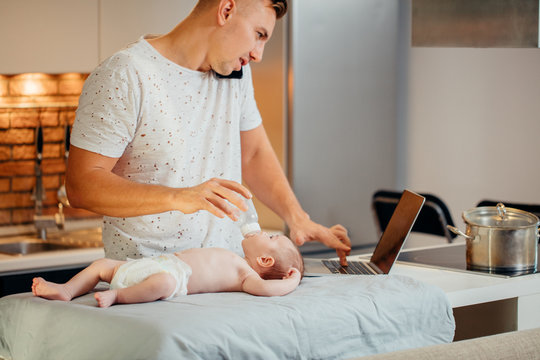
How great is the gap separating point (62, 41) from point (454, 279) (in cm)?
215

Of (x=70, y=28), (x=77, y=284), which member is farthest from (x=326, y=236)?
(x=70, y=28)

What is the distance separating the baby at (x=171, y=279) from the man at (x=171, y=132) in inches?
5.1

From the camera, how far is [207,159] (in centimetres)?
201

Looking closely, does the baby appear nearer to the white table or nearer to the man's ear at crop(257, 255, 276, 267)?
the man's ear at crop(257, 255, 276, 267)

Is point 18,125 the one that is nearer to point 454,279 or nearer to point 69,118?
point 69,118

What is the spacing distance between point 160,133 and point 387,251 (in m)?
0.68

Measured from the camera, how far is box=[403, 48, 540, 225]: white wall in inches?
143

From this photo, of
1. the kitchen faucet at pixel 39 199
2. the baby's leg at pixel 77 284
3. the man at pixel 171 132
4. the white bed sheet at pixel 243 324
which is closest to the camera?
the white bed sheet at pixel 243 324

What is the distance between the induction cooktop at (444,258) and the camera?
77.6 inches

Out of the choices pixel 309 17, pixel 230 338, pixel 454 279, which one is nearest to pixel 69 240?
pixel 309 17

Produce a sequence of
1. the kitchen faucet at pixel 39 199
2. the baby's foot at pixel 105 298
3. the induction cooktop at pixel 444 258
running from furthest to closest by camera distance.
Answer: the kitchen faucet at pixel 39 199 → the induction cooktop at pixel 444 258 → the baby's foot at pixel 105 298

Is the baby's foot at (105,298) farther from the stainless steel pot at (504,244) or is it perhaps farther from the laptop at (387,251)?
the stainless steel pot at (504,244)

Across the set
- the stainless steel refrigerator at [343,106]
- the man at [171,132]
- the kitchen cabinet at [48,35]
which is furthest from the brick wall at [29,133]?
the man at [171,132]

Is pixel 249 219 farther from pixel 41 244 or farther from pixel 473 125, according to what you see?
pixel 473 125
